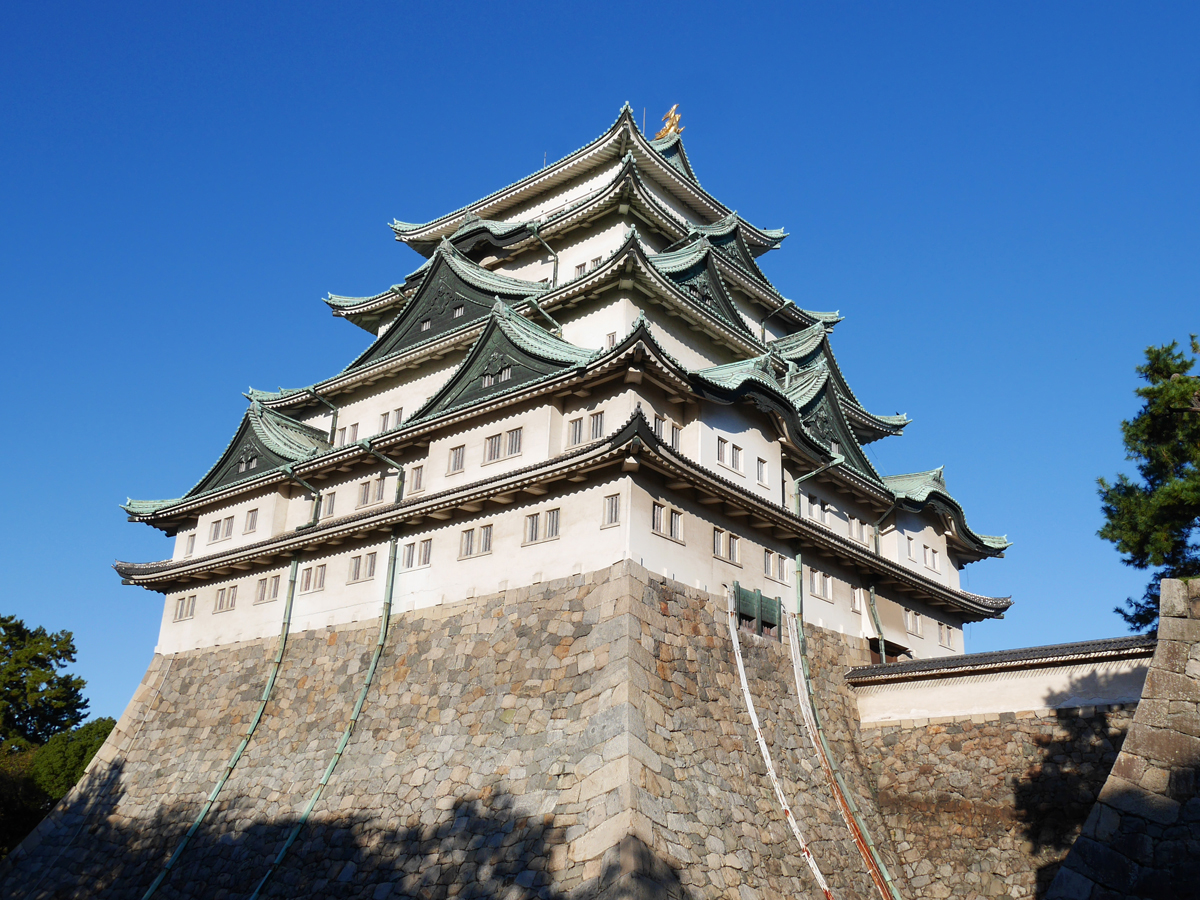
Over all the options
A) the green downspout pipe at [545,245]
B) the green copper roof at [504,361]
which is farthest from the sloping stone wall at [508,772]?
the green downspout pipe at [545,245]

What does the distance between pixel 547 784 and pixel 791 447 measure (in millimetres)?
13010

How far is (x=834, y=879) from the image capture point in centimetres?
2056

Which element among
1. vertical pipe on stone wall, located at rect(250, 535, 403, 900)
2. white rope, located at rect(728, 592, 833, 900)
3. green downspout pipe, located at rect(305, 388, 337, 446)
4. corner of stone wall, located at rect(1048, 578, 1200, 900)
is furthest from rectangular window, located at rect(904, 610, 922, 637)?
green downspout pipe, located at rect(305, 388, 337, 446)

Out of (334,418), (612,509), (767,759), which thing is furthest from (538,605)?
(334,418)

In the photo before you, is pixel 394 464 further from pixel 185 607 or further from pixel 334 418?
pixel 185 607

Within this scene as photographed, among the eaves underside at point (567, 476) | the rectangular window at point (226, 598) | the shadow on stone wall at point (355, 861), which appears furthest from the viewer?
the rectangular window at point (226, 598)

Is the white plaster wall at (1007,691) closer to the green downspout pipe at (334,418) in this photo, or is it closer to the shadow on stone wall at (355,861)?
the shadow on stone wall at (355,861)

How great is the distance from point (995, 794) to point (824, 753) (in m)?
4.06

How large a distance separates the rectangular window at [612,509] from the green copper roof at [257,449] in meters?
13.3

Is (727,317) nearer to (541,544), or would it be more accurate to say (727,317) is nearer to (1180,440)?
(541,544)

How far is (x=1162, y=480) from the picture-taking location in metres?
20.5

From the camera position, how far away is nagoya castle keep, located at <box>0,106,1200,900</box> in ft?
64.7

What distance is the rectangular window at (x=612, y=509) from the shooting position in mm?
22094

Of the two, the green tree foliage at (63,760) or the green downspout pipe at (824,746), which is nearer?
the green downspout pipe at (824,746)
